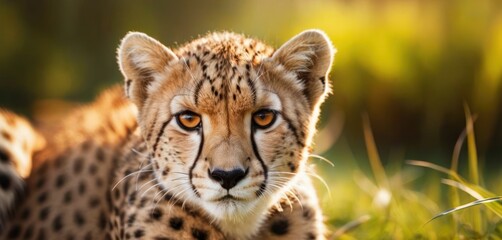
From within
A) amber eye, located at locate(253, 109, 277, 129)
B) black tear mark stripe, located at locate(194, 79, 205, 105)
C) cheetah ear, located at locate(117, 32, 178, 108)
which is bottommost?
amber eye, located at locate(253, 109, 277, 129)

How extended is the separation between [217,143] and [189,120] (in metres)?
0.21

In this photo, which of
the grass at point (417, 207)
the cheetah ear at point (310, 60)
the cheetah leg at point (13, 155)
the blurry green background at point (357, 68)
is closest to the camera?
the cheetah ear at point (310, 60)

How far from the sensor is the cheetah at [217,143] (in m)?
3.28

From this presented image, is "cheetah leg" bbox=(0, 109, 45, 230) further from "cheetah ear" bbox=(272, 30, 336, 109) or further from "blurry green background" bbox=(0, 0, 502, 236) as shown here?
"cheetah ear" bbox=(272, 30, 336, 109)

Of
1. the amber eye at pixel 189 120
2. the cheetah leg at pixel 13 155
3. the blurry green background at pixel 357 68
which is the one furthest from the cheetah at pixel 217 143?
the blurry green background at pixel 357 68

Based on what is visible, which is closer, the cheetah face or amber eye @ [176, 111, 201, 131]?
the cheetah face

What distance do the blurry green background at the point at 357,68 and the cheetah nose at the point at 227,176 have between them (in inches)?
52.5

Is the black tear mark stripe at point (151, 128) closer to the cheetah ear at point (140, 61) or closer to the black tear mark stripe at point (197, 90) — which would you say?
the cheetah ear at point (140, 61)

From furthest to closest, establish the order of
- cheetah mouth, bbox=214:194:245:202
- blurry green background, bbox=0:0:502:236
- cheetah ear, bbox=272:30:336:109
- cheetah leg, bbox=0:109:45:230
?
1. blurry green background, bbox=0:0:502:236
2. cheetah leg, bbox=0:109:45:230
3. cheetah ear, bbox=272:30:336:109
4. cheetah mouth, bbox=214:194:245:202

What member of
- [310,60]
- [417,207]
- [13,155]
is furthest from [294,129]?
[13,155]

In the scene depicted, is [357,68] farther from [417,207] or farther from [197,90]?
[197,90]

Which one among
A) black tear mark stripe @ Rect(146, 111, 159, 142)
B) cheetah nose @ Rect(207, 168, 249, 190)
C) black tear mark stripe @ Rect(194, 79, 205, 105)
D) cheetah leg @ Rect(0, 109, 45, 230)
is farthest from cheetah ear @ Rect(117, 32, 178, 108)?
cheetah leg @ Rect(0, 109, 45, 230)

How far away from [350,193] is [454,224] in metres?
1.69

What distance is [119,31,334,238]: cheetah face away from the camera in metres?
3.25
